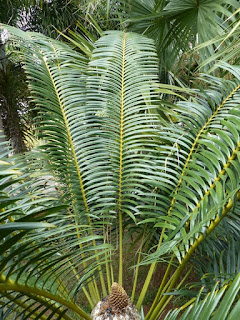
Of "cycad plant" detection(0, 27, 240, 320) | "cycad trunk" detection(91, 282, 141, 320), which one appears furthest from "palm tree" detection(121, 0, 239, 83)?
"cycad trunk" detection(91, 282, 141, 320)

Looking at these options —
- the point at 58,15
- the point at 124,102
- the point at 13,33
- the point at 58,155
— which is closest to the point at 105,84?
the point at 124,102

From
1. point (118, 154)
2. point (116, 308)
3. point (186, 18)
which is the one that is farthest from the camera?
point (186, 18)

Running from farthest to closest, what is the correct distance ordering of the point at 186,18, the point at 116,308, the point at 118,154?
1. the point at 186,18
2. the point at 118,154
3. the point at 116,308

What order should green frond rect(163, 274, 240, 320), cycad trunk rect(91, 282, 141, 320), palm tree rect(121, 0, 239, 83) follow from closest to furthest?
green frond rect(163, 274, 240, 320) < cycad trunk rect(91, 282, 141, 320) < palm tree rect(121, 0, 239, 83)

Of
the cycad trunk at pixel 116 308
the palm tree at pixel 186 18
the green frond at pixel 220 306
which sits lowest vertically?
the cycad trunk at pixel 116 308

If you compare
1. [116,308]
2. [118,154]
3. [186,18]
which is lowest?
[116,308]

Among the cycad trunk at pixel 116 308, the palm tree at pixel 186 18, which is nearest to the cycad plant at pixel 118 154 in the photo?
the cycad trunk at pixel 116 308

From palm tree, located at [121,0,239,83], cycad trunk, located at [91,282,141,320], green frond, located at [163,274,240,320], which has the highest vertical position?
palm tree, located at [121,0,239,83]

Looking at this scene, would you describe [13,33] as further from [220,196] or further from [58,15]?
[58,15]

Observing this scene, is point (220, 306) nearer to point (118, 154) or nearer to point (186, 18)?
point (118, 154)

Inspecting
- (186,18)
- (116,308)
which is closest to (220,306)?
(116,308)

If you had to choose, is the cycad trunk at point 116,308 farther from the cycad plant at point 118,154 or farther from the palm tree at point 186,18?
the palm tree at point 186,18

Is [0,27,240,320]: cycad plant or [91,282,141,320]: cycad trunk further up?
[0,27,240,320]: cycad plant

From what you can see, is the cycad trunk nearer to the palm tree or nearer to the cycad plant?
the cycad plant
